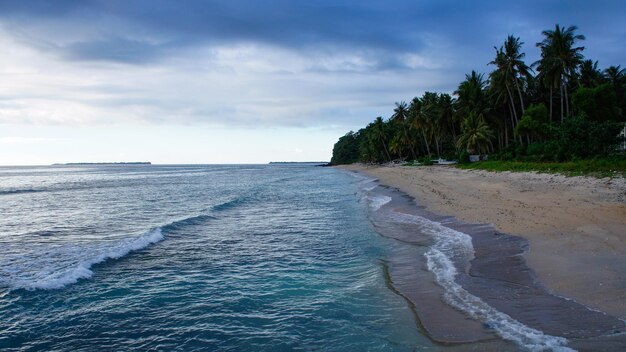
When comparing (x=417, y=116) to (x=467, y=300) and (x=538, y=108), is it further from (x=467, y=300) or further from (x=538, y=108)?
(x=467, y=300)

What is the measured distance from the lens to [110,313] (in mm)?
8219

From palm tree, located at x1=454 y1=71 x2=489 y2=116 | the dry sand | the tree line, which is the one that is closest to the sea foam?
the dry sand

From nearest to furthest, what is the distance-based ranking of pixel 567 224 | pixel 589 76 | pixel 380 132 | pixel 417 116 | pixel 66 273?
1. pixel 66 273
2. pixel 567 224
3. pixel 589 76
4. pixel 417 116
5. pixel 380 132

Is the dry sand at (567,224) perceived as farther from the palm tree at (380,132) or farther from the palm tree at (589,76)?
the palm tree at (380,132)

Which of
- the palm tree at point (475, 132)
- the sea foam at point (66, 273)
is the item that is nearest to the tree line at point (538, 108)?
the palm tree at point (475, 132)

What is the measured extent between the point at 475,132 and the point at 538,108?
978 centimetres

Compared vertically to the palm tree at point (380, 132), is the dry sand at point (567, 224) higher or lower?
lower

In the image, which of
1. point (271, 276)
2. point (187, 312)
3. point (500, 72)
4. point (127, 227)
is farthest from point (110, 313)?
point (500, 72)

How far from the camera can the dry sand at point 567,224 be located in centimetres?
780

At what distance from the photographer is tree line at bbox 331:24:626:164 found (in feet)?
106

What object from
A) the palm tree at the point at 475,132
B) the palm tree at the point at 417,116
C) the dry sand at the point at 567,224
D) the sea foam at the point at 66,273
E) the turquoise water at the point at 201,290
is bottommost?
the turquoise water at the point at 201,290

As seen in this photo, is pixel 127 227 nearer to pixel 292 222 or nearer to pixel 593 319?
pixel 292 222

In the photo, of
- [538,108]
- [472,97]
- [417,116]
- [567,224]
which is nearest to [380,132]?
[417,116]

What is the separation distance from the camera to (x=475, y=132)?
5444 centimetres
